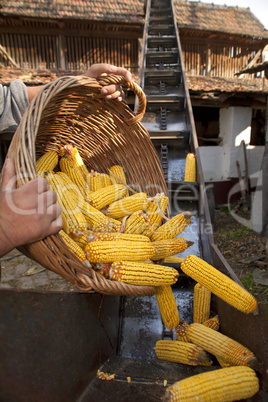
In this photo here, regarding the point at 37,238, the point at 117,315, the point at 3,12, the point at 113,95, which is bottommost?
the point at 117,315

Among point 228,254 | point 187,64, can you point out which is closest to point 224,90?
point 187,64

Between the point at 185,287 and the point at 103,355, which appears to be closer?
the point at 103,355

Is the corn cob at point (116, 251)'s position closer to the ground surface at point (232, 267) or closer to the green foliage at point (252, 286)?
the ground surface at point (232, 267)

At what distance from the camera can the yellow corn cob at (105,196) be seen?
241 cm

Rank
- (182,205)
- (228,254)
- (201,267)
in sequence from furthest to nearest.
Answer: (228,254)
(182,205)
(201,267)

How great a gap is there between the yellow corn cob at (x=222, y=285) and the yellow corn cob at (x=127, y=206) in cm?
70

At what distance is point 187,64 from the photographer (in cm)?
1120

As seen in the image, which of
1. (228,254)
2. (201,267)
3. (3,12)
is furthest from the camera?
(3,12)

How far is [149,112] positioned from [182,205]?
218 centimetres

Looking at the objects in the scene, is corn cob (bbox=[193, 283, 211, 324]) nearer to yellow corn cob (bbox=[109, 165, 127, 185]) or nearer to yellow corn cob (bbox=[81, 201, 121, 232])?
yellow corn cob (bbox=[81, 201, 121, 232])

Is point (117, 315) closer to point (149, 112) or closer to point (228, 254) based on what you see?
point (149, 112)

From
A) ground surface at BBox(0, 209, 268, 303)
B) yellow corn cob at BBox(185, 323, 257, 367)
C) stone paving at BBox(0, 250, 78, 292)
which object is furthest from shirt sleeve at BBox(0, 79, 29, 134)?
stone paving at BBox(0, 250, 78, 292)

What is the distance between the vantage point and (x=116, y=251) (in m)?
1.76

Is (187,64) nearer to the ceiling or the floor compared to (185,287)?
nearer to the ceiling
